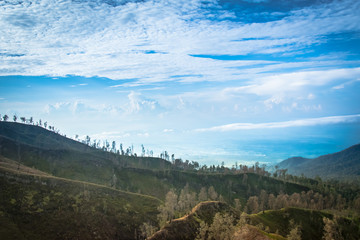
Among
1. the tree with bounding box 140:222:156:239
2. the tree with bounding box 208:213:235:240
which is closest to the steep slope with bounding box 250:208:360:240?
the tree with bounding box 208:213:235:240

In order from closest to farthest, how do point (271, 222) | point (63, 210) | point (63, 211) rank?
point (63, 211) → point (63, 210) → point (271, 222)

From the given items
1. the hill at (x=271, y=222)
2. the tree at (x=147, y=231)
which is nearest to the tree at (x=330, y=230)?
the hill at (x=271, y=222)

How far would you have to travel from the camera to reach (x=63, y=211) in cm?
10669

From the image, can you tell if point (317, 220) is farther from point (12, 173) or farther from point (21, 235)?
point (12, 173)

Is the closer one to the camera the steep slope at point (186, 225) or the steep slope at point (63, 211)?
the steep slope at point (186, 225)

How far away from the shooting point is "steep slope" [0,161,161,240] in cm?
9269

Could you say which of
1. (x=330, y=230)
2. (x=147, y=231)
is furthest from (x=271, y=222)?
(x=147, y=231)

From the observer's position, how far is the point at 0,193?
103 meters

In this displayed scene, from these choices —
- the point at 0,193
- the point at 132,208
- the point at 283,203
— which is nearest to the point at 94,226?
the point at 132,208

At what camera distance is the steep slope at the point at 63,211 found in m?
92.7

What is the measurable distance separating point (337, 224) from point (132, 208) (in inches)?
4707

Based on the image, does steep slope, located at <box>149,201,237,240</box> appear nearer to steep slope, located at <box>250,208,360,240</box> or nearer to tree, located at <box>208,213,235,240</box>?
tree, located at <box>208,213,235,240</box>

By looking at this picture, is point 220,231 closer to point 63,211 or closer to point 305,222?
point 63,211

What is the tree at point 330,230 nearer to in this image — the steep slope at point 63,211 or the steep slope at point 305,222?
the steep slope at point 305,222
